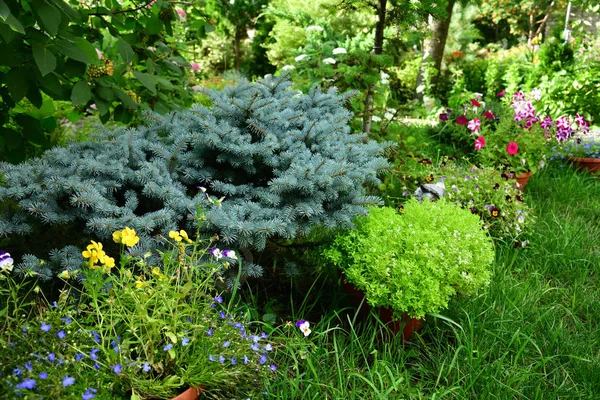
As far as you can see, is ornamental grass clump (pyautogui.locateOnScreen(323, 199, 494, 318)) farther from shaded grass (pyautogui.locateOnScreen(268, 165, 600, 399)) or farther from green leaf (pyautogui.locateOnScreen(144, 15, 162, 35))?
green leaf (pyautogui.locateOnScreen(144, 15, 162, 35))

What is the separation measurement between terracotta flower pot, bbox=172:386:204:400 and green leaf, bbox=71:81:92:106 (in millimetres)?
1315

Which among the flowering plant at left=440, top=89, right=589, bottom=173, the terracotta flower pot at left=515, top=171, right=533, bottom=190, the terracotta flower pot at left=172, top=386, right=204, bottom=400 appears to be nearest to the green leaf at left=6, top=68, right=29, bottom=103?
the terracotta flower pot at left=172, top=386, right=204, bottom=400

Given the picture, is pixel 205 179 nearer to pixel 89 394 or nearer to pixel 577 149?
pixel 89 394

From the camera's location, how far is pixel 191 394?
62.6 inches

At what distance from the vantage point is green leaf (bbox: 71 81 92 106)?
224 centimetres

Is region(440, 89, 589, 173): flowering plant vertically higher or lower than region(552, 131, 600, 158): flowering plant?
higher

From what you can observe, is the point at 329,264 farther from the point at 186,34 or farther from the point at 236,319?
the point at 186,34

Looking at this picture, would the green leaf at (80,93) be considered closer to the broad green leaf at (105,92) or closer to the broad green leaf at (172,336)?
the broad green leaf at (105,92)

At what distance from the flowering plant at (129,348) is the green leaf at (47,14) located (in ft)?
2.36

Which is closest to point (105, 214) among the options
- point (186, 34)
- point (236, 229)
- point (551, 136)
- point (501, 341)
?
point (236, 229)

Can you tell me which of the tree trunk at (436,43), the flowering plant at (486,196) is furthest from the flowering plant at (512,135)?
the tree trunk at (436,43)

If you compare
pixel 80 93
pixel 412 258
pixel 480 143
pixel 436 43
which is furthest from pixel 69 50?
pixel 436 43

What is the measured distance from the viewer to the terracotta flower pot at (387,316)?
2.24 m

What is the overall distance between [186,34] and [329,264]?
8.12 feet
